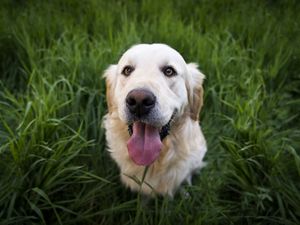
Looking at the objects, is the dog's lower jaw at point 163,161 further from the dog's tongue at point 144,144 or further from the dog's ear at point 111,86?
the dog's tongue at point 144,144

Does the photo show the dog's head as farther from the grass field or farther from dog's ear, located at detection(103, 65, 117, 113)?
the grass field

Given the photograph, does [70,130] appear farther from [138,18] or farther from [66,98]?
[138,18]

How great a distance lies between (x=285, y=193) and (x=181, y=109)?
Answer: 0.88m

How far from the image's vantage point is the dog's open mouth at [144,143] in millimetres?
2549

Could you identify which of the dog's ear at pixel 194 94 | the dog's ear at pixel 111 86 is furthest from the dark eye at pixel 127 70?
the dog's ear at pixel 194 94

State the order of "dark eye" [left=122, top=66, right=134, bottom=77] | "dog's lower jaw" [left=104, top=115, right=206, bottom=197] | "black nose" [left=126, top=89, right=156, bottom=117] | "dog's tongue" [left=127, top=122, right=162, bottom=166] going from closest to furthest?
"black nose" [left=126, top=89, right=156, bottom=117] → "dog's tongue" [left=127, top=122, right=162, bottom=166] → "dark eye" [left=122, top=66, right=134, bottom=77] → "dog's lower jaw" [left=104, top=115, right=206, bottom=197]

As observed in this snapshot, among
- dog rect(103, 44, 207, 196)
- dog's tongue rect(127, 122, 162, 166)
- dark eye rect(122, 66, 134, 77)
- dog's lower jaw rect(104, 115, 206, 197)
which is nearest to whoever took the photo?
dog rect(103, 44, 207, 196)

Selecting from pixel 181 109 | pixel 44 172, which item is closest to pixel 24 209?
pixel 44 172

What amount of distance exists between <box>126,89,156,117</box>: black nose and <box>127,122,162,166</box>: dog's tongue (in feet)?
0.78

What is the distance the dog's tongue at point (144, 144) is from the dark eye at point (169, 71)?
0.37 meters

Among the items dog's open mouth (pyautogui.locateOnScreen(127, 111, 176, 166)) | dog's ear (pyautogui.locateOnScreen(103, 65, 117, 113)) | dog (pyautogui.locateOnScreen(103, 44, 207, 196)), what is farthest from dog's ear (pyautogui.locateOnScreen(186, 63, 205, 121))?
dog's ear (pyautogui.locateOnScreen(103, 65, 117, 113))

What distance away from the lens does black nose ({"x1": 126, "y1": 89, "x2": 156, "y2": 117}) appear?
2283 mm

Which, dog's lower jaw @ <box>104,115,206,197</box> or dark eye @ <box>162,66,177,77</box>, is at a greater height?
dark eye @ <box>162,66,177,77</box>

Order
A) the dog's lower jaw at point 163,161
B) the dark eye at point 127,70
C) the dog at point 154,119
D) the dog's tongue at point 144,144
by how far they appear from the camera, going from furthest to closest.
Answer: the dog's lower jaw at point 163,161
the dark eye at point 127,70
the dog's tongue at point 144,144
the dog at point 154,119
